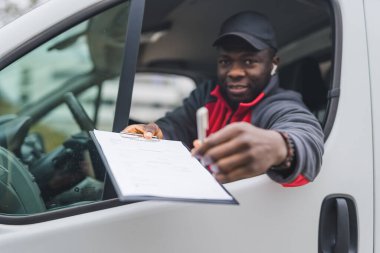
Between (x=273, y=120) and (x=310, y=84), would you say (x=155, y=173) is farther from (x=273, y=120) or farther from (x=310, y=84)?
(x=310, y=84)

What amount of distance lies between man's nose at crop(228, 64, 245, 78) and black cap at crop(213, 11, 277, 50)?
0.32 feet

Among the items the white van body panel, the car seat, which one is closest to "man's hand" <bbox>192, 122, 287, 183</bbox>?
the white van body panel

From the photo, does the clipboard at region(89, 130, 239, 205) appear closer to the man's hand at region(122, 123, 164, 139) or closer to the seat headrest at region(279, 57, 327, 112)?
the man's hand at region(122, 123, 164, 139)

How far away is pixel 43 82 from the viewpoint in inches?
109

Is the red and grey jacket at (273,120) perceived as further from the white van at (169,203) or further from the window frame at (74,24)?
the window frame at (74,24)

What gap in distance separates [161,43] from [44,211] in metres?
2.16

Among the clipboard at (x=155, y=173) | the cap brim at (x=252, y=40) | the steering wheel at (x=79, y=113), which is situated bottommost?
the clipboard at (x=155, y=173)

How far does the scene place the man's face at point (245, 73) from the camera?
5.80 feet

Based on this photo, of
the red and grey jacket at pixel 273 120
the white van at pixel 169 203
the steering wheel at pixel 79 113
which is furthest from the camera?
the steering wheel at pixel 79 113

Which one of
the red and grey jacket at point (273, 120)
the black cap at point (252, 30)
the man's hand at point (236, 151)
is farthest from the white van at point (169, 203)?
the man's hand at point (236, 151)

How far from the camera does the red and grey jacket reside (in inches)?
46.7

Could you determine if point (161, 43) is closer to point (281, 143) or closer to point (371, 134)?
point (371, 134)

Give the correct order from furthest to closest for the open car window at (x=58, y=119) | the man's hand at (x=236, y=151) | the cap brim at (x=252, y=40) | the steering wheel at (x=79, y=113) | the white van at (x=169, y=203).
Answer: the steering wheel at (x=79, y=113)
the cap brim at (x=252, y=40)
the open car window at (x=58, y=119)
the white van at (x=169, y=203)
the man's hand at (x=236, y=151)

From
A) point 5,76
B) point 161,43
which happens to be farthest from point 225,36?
point 161,43
